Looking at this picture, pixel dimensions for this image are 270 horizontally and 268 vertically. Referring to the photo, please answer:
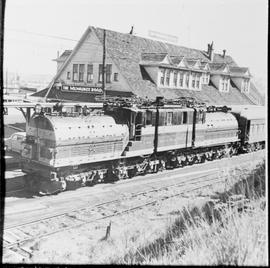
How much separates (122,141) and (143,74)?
3337 millimetres

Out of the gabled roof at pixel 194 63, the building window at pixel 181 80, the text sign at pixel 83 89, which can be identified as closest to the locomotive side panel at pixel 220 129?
the building window at pixel 181 80

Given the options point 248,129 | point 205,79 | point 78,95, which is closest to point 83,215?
point 205,79

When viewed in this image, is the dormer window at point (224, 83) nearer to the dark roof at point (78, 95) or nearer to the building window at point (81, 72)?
the dark roof at point (78, 95)

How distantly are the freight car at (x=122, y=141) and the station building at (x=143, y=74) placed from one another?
1.07 m

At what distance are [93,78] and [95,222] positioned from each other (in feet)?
32.9

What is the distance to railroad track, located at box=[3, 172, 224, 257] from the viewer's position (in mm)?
9781

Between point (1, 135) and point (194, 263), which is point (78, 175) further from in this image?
point (194, 263)

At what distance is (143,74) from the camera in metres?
17.1

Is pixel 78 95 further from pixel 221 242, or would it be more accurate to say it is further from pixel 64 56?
pixel 221 242

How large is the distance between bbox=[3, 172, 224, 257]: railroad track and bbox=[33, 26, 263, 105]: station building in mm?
4465

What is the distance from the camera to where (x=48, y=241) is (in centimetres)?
976

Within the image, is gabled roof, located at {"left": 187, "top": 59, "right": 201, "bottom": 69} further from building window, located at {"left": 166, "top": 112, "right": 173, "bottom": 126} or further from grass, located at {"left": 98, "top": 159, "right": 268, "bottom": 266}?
grass, located at {"left": 98, "top": 159, "right": 268, "bottom": 266}

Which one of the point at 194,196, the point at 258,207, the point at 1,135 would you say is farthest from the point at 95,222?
the point at 258,207

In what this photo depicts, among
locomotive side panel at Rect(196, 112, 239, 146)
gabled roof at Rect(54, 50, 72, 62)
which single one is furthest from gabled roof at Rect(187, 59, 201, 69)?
gabled roof at Rect(54, 50, 72, 62)
